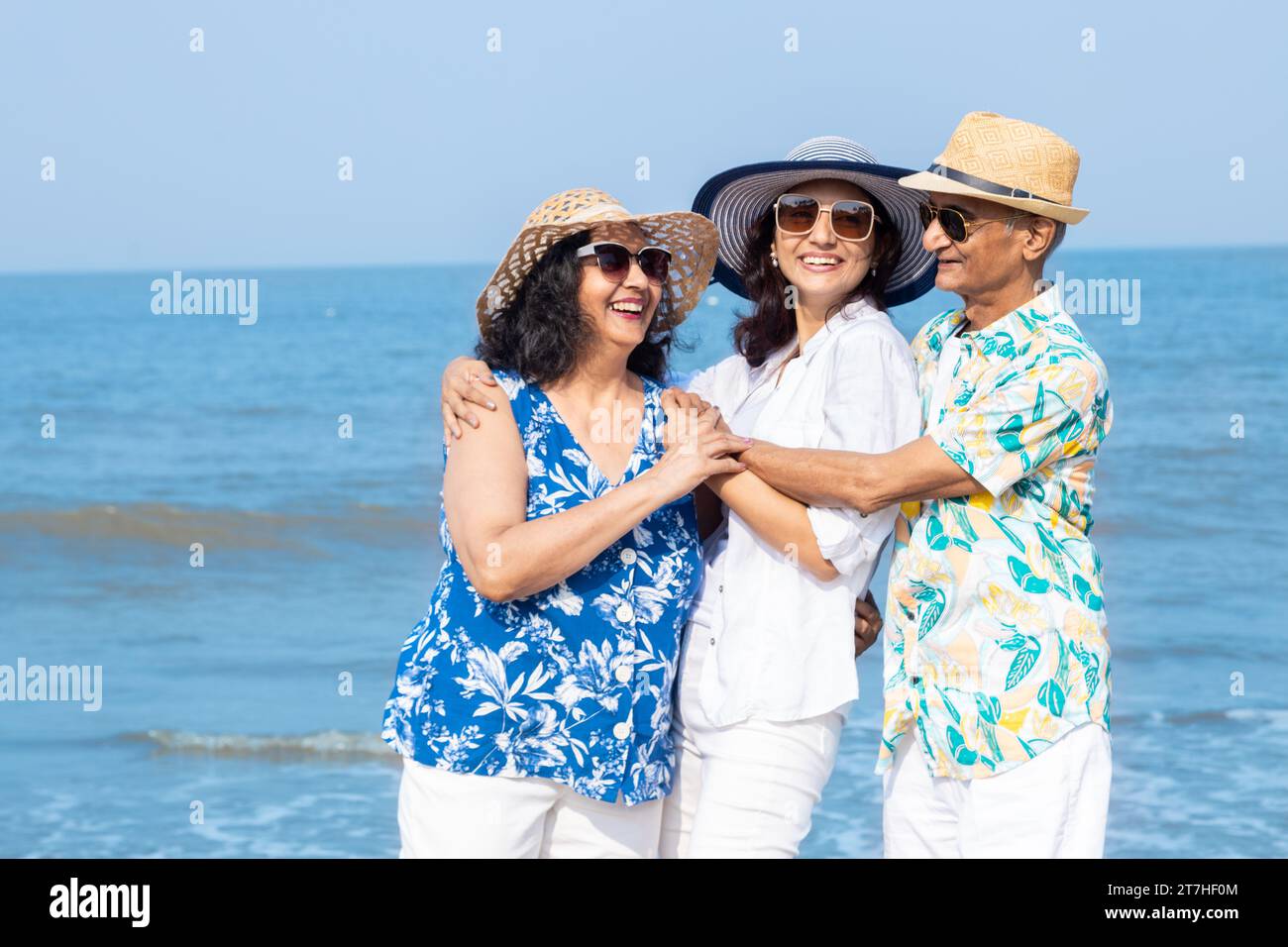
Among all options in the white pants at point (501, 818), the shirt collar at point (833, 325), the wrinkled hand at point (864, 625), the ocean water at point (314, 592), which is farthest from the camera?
the ocean water at point (314, 592)

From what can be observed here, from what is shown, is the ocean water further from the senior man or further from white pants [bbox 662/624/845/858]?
white pants [bbox 662/624/845/858]

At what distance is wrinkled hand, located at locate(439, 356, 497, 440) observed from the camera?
3.32 meters

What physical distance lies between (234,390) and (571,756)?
20.6 m

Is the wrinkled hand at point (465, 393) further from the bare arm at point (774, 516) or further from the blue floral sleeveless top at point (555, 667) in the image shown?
the bare arm at point (774, 516)

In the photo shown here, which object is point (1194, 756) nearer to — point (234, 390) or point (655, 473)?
point (655, 473)

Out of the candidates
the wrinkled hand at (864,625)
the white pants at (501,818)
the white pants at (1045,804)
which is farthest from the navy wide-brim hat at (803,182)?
the white pants at (501,818)

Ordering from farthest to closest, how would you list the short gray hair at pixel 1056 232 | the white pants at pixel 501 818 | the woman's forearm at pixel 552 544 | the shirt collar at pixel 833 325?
the shirt collar at pixel 833 325, the short gray hair at pixel 1056 232, the white pants at pixel 501 818, the woman's forearm at pixel 552 544

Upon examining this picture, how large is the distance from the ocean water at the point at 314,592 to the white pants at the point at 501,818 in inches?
61.7

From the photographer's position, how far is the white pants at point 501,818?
127 inches

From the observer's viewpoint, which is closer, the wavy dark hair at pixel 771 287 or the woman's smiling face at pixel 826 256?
the woman's smiling face at pixel 826 256

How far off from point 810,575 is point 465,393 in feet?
2.93

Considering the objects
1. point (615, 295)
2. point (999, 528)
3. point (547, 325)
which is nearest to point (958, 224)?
point (999, 528)

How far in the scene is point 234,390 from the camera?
896 inches
